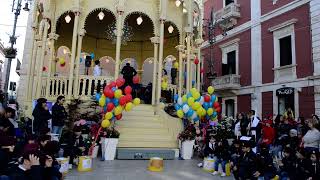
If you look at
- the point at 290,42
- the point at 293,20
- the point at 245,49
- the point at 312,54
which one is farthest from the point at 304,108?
the point at 245,49

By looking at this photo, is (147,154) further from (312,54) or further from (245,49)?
(245,49)

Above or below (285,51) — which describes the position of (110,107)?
below

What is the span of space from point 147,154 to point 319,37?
10.7 meters

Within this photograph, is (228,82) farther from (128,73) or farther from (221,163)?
(221,163)

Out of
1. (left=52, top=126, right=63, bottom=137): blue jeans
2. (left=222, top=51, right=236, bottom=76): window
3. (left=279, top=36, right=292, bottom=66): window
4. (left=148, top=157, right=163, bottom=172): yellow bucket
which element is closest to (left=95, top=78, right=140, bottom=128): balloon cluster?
(left=52, top=126, right=63, bottom=137): blue jeans

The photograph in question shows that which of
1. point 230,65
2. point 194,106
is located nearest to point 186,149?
point 194,106

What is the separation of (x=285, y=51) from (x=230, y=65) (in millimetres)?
4861

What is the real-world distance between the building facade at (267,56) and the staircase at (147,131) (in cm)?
775

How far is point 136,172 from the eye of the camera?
750 centimetres

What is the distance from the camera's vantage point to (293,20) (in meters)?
15.4

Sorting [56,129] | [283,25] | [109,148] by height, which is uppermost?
[283,25]

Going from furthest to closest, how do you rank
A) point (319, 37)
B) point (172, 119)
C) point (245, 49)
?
point (245, 49)
point (319, 37)
point (172, 119)

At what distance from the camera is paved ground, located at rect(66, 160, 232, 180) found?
6905mm

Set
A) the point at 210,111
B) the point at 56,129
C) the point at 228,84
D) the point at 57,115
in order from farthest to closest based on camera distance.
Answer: the point at 228,84, the point at 210,111, the point at 56,129, the point at 57,115
